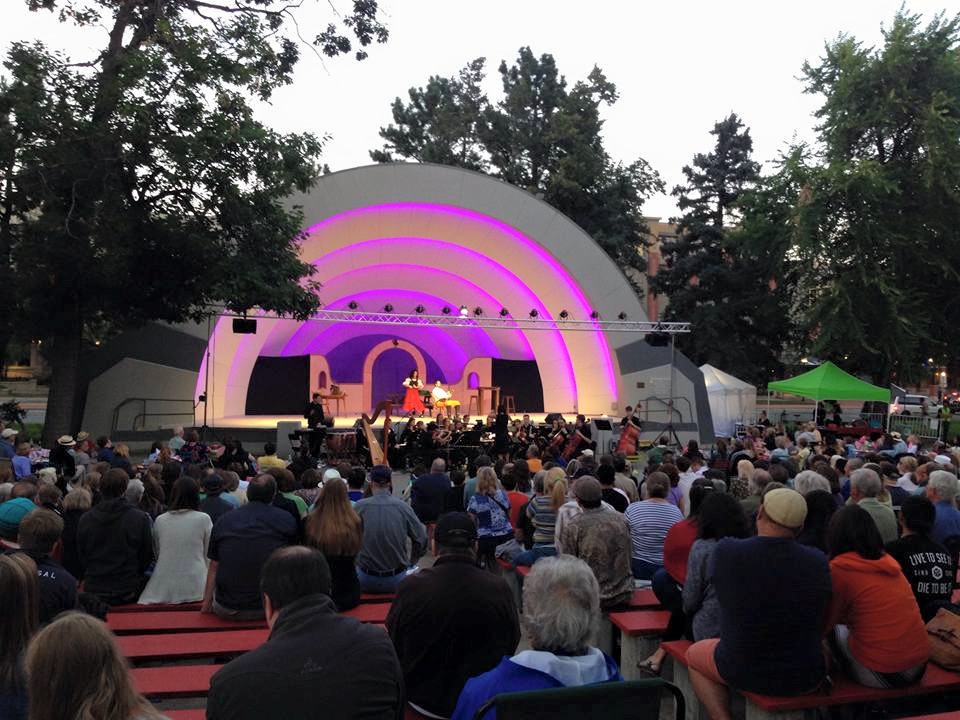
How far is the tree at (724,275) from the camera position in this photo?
30.1 meters

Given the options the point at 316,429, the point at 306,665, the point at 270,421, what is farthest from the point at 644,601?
the point at 270,421

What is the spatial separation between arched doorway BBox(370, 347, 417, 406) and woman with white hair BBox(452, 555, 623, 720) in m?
24.9

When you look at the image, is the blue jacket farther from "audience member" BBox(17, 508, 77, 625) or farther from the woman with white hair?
"audience member" BBox(17, 508, 77, 625)

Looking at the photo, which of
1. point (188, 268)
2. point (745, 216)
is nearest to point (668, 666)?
point (188, 268)

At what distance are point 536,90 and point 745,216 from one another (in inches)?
533

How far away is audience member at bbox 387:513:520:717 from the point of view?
3426mm

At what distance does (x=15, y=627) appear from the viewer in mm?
2494

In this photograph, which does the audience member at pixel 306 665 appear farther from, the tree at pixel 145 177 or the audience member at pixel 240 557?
the tree at pixel 145 177

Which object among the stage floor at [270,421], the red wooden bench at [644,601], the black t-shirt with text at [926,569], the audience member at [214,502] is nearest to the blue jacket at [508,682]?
the black t-shirt with text at [926,569]

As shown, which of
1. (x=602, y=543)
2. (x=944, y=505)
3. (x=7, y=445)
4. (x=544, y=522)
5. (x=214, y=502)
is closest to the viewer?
(x=602, y=543)

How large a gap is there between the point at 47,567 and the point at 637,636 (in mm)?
3200

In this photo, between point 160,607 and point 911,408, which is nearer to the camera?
point 160,607

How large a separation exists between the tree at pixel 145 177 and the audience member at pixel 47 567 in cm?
1045

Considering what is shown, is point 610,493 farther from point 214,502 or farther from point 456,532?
point 456,532
